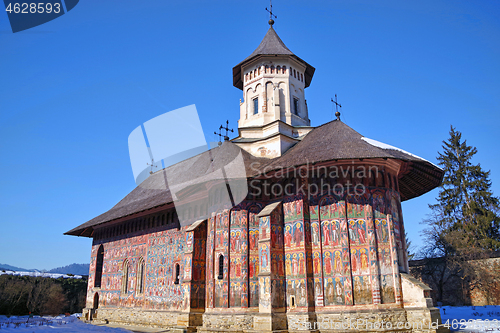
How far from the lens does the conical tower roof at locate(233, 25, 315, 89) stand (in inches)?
806

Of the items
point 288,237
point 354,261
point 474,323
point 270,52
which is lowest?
point 474,323

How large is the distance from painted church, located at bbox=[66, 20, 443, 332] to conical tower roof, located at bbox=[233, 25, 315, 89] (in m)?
4.38

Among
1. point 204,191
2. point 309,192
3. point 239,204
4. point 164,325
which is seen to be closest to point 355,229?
point 309,192

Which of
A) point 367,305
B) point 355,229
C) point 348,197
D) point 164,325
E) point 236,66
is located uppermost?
point 236,66

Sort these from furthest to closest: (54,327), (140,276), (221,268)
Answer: (140,276) → (54,327) → (221,268)

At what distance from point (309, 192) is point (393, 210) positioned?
10.0ft

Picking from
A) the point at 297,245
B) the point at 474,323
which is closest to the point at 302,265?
the point at 297,245

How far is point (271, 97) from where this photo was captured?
65.4 feet

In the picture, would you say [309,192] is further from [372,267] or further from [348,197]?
[372,267]

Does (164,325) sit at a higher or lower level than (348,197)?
lower

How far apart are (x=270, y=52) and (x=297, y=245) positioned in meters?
11.4

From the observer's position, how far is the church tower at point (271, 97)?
18.7 meters

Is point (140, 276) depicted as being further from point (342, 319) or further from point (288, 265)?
point (342, 319)

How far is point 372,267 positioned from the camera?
12352 millimetres
